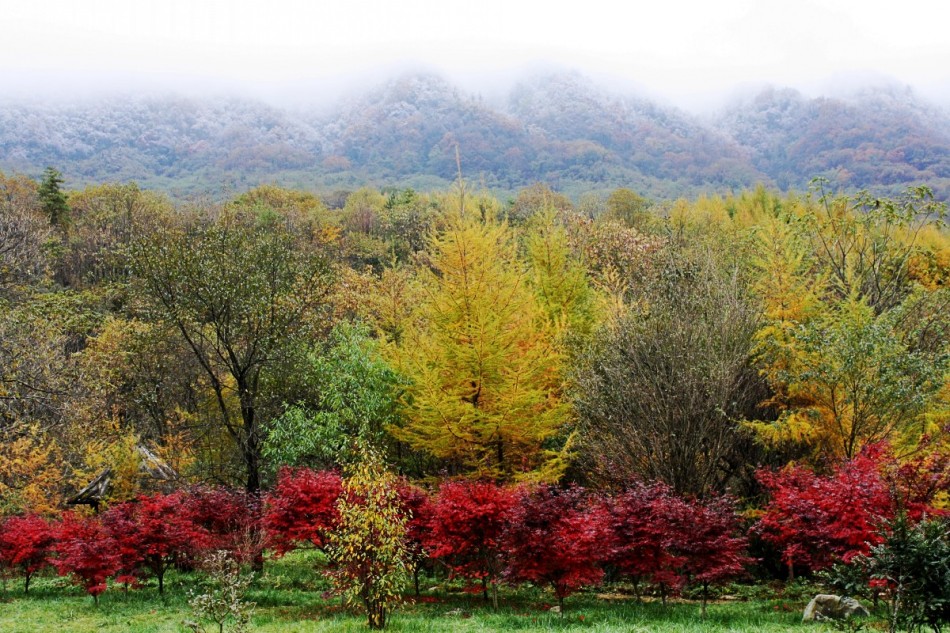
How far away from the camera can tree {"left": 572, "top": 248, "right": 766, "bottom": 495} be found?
1480 centimetres

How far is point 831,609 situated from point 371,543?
331 inches

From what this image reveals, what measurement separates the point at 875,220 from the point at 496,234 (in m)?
12.0

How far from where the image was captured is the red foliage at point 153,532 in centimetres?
1534

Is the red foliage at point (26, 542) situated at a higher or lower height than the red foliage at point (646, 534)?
lower

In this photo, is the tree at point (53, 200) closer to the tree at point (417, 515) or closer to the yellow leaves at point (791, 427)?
the tree at point (417, 515)

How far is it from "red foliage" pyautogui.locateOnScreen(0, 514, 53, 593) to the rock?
59.7ft

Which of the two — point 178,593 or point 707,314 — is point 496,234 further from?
point 178,593

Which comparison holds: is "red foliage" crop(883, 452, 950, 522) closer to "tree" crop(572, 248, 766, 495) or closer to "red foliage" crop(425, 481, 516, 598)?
"tree" crop(572, 248, 766, 495)

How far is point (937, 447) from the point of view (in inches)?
526

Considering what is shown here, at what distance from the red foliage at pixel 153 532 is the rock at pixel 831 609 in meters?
13.3

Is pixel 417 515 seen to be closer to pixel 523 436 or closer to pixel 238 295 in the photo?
pixel 523 436

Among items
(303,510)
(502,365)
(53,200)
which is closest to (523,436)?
(502,365)

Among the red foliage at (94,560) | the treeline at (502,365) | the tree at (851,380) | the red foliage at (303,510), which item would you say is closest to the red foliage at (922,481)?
the treeline at (502,365)

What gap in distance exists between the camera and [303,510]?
14680mm
